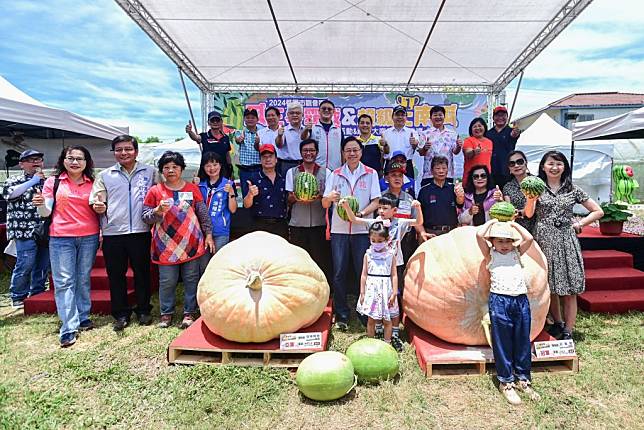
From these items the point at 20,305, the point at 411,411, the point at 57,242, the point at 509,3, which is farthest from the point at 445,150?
the point at 20,305

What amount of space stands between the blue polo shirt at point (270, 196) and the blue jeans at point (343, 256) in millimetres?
873

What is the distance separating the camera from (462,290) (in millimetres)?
3430

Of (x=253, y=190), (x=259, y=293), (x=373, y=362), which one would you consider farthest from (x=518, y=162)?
(x=259, y=293)

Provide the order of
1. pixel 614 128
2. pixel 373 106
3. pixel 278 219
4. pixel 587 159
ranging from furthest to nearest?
pixel 587 159 → pixel 373 106 → pixel 614 128 → pixel 278 219

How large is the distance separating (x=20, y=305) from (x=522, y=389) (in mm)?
6294

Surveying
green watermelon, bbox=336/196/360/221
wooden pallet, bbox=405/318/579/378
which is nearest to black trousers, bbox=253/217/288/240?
green watermelon, bbox=336/196/360/221

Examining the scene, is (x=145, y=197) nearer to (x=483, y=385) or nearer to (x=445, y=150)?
(x=483, y=385)

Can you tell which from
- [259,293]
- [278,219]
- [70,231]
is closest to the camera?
[259,293]

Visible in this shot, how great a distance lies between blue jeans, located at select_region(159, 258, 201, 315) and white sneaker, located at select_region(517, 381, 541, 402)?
335cm

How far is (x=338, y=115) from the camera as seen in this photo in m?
9.76

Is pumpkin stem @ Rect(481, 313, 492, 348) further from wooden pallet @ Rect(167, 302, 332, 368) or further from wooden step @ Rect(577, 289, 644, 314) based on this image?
wooden step @ Rect(577, 289, 644, 314)

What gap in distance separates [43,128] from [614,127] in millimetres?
11197

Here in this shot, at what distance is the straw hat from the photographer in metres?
3.15

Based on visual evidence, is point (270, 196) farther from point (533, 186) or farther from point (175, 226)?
point (533, 186)
